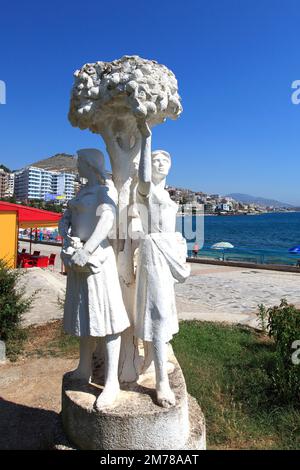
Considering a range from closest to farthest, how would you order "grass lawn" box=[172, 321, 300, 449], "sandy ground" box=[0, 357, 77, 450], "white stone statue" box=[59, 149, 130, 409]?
"white stone statue" box=[59, 149, 130, 409], "sandy ground" box=[0, 357, 77, 450], "grass lawn" box=[172, 321, 300, 449]

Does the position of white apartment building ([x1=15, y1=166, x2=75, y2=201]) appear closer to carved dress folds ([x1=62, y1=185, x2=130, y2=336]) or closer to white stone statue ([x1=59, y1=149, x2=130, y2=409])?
white stone statue ([x1=59, y1=149, x2=130, y2=409])

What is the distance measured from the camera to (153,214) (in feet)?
10.3

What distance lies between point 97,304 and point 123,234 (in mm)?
687

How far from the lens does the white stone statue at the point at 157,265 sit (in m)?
2.95

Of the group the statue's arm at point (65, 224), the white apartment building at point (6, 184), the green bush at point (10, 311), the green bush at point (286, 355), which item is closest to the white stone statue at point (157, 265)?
the statue's arm at point (65, 224)

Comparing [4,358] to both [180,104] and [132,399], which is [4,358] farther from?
[180,104]

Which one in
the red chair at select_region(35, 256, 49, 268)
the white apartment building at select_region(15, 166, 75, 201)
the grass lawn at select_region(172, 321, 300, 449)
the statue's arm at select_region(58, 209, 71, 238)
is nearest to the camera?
the statue's arm at select_region(58, 209, 71, 238)

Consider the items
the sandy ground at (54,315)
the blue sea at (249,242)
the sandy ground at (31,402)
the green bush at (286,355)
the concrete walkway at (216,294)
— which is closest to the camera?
the sandy ground at (31,402)

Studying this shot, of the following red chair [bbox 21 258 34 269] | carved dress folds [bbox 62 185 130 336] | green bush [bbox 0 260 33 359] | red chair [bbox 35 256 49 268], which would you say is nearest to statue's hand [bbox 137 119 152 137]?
carved dress folds [bbox 62 185 130 336]

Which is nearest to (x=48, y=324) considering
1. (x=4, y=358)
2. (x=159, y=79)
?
(x=4, y=358)

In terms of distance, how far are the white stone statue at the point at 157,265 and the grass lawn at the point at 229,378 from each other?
5.94 ft

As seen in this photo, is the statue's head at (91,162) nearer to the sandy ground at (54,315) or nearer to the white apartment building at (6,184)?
the sandy ground at (54,315)

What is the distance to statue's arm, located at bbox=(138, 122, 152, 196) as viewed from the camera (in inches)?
112

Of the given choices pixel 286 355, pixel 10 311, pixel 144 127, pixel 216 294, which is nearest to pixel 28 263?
pixel 216 294
